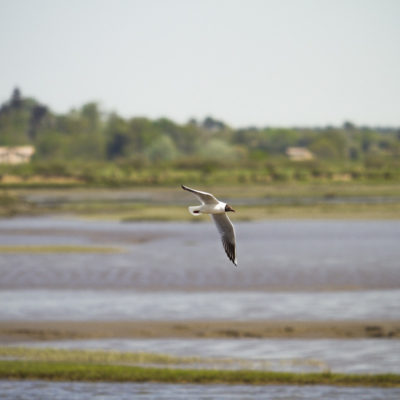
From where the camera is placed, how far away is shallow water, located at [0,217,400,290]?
32.6 meters

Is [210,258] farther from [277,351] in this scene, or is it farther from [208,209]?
[208,209]

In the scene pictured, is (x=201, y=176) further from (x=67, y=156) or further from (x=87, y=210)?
(x=67, y=156)

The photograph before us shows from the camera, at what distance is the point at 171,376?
19547 mm

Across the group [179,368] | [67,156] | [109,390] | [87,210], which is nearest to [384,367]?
[179,368]

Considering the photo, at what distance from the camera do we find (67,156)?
573ft

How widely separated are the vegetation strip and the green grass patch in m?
21.6

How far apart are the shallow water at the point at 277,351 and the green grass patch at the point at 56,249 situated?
18794mm

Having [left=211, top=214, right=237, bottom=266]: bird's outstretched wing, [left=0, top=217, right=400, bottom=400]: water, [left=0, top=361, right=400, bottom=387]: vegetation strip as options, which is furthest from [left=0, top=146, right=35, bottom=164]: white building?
[left=211, top=214, right=237, bottom=266]: bird's outstretched wing

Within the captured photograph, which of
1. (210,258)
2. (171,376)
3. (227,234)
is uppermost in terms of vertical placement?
(227,234)

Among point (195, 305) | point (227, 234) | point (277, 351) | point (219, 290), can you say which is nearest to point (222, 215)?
point (227, 234)

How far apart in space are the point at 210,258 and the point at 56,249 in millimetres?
7448

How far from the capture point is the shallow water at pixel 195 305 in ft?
85.9

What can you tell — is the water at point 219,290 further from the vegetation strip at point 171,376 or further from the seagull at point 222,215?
the seagull at point 222,215

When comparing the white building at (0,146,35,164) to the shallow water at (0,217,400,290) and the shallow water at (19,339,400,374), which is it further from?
the shallow water at (19,339,400,374)
